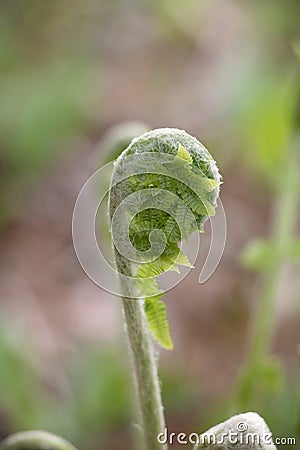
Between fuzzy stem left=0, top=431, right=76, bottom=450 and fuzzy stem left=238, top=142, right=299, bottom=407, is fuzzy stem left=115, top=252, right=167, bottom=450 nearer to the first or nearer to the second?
fuzzy stem left=0, top=431, right=76, bottom=450

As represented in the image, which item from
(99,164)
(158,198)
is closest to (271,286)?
(99,164)

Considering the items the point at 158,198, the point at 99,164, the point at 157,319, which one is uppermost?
the point at 99,164

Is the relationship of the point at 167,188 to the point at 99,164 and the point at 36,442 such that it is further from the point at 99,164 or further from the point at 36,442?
the point at 99,164

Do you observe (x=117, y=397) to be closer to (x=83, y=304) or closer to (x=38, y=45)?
(x=83, y=304)

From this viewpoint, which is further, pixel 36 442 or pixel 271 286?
pixel 271 286

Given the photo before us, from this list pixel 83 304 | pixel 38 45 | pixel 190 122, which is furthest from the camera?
pixel 38 45

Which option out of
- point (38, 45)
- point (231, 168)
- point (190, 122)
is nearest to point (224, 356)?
point (231, 168)
